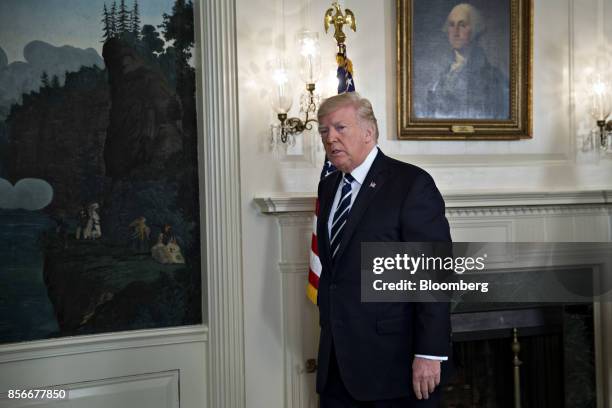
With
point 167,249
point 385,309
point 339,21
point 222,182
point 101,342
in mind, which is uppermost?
point 339,21

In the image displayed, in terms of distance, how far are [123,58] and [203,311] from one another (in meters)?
1.36

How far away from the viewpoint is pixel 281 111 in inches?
111

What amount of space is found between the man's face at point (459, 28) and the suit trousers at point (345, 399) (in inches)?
75.8

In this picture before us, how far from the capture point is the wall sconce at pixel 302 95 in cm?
280

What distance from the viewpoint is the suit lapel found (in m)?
2.17

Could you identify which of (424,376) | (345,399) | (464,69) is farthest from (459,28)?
(345,399)

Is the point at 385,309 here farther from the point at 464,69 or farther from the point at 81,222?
the point at 464,69

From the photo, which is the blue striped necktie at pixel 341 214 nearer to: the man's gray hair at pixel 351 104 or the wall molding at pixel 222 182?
the man's gray hair at pixel 351 104

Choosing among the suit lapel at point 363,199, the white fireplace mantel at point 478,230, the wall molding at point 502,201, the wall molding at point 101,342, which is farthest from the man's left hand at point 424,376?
the wall molding at point 101,342

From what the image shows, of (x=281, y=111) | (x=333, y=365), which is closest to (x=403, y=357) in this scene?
(x=333, y=365)

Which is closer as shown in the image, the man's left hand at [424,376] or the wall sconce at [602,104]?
the man's left hand at [424,376]

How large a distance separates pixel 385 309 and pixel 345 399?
439 millimetres

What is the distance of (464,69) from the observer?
3.19 meters

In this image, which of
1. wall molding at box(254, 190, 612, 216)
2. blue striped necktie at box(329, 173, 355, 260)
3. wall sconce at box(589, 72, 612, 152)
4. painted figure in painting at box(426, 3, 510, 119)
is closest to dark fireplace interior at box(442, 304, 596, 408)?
wall molding at box(254, 190, 612, 216)
